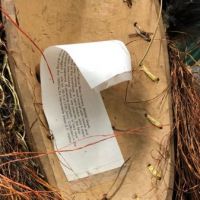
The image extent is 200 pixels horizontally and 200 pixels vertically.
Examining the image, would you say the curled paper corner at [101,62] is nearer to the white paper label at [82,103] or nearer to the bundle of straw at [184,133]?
the white paper label at [82,103]

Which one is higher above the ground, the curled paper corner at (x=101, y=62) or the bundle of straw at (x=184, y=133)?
the curled paper corner at (x=101, y=62)

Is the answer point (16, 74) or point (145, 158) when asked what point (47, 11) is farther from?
point (145, 158)

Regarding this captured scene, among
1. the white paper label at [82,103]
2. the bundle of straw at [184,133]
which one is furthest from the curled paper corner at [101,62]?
the bundle of straw at [184,133]

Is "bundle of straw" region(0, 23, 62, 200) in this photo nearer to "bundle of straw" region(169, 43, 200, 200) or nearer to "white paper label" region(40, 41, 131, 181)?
"white paper label" region(40, 41, 131, 181)

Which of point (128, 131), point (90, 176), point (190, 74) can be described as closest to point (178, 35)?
point (190, 74)

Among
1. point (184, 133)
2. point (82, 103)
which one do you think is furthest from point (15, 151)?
point (184, 133)

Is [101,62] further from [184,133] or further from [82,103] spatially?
[184,133]
